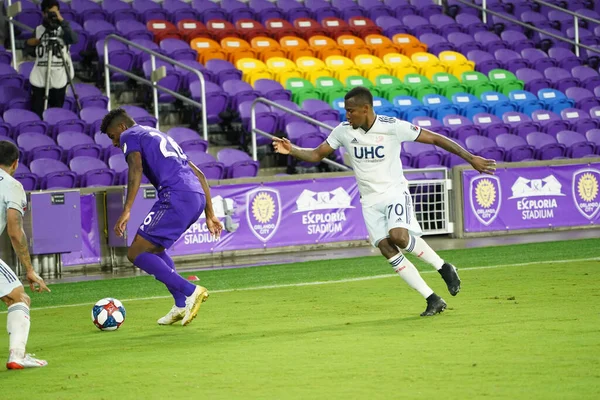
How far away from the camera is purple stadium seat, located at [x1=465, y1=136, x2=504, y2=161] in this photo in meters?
21.9

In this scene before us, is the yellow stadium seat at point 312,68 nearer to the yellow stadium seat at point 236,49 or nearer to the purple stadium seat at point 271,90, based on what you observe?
the yellow stadium seat at point 236,49

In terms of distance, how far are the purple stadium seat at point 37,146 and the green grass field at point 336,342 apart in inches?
196

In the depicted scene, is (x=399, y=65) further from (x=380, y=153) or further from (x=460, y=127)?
(x=380, y=153)

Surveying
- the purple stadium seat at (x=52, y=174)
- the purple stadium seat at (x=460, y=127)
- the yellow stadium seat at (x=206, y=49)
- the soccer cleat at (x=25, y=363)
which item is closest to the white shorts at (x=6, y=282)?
the soccer cleat at (x=25, y=363)

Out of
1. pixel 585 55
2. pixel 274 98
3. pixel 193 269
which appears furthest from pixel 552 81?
pixel 193 269

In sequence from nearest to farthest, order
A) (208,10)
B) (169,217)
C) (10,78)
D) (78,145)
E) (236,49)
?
(169,217), (78,145), (10,78), (236,49), (208,10)

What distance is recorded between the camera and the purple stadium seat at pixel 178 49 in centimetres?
2345

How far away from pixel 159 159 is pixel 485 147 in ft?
43.8

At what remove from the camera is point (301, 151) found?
413 inches

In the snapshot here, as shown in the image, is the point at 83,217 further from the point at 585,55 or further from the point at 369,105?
the point at 585,55

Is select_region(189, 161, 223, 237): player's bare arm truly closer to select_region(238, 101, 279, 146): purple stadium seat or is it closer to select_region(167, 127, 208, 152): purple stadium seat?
select_region(167, 127, 208, 152): purple stadium seat

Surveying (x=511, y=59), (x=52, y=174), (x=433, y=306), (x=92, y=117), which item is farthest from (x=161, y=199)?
(x=511, y=59)

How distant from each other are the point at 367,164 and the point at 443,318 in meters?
1.68

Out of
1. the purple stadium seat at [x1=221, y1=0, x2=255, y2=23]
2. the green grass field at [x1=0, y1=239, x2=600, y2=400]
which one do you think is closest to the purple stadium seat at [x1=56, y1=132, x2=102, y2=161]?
the green grass field at [x1=0, y1=239, x2=600, y2=400]
